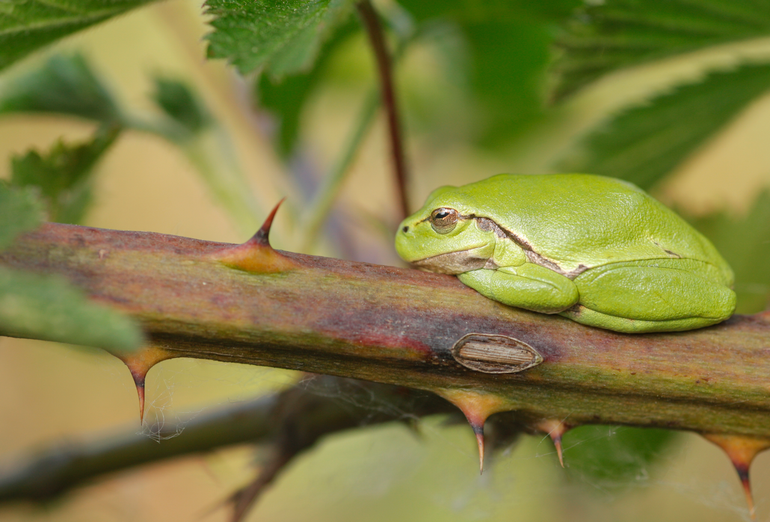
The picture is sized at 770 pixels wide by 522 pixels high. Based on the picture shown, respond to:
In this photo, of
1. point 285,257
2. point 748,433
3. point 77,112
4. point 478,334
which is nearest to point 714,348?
point 748,433

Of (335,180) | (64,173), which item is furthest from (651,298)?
(64,173)

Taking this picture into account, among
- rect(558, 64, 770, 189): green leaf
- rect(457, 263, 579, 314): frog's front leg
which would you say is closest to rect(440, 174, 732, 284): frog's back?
rect(457, 263, 579, 314): frog's front leg

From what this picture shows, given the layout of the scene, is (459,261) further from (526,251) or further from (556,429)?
(556,429)

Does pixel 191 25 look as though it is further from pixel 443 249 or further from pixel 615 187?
pixel 615 187

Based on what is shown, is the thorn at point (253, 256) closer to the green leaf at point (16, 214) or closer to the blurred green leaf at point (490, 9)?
the green leaf at point (16, 214)

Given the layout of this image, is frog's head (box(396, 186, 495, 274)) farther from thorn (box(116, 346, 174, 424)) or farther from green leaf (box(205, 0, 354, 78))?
thorn (box(116, 346, 174, 424))
